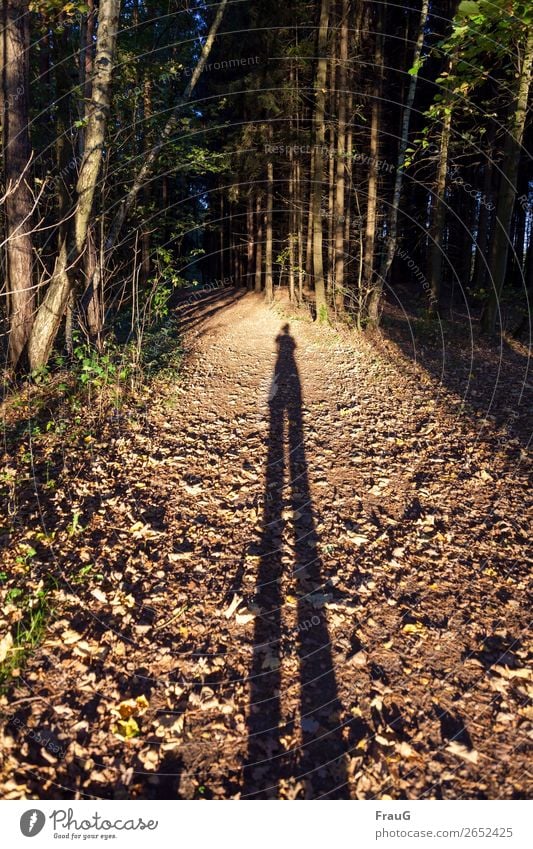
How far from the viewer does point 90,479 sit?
5.98m

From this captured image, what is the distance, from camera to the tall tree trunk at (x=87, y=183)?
24.3 feet

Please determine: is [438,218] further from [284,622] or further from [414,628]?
[284,622]

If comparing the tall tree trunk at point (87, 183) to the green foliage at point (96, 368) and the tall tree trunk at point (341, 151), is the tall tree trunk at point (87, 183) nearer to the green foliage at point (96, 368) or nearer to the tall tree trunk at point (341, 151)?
the green foliage at point (96, 368)

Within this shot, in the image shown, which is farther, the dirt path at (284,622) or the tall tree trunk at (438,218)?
the tall tree trunk at (438,218)

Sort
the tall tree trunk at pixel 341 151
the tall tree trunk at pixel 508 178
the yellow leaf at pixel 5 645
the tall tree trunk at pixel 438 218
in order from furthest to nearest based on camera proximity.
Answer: the tall tree trunk at pixel 341 151 → the tall tree trunk at pixel 438 218 → the tall tree trunk at pixel 508 178 → the yellow leaf at pixel 5 645

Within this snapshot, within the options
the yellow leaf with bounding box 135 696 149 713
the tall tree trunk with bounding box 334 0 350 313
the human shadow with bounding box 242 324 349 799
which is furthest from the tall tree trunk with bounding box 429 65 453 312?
the yellow leaf with bounding box 135 696 149 713

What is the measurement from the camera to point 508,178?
1119 cm

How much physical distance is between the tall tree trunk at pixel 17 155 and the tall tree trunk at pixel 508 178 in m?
10.1

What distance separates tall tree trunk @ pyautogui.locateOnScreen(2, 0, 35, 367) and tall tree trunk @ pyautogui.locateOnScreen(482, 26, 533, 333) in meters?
10.1

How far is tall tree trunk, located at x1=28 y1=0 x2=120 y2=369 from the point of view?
24.3ft

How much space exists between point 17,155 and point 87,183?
1375mm

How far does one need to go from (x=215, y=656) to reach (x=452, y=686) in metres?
2.01
